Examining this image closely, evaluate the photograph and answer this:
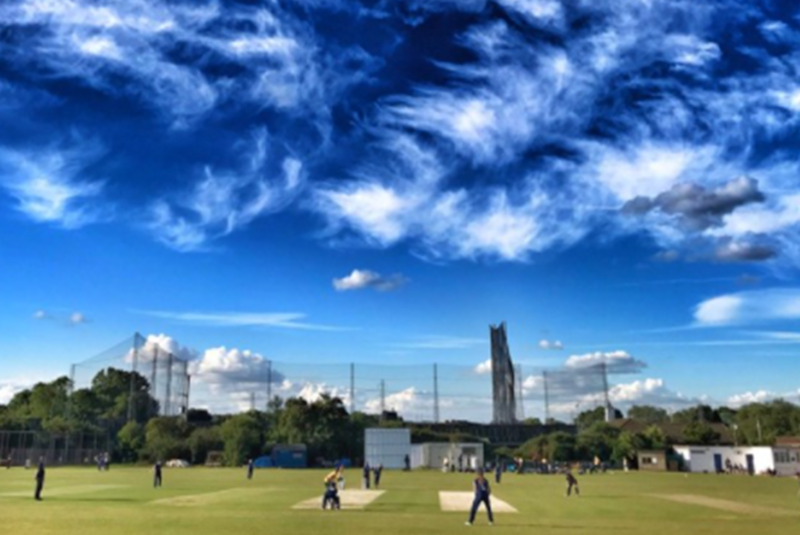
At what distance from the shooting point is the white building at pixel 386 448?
93875mm

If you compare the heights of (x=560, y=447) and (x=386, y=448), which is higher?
(x=386, y=448)

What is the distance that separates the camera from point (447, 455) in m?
90.8

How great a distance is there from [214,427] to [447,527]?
302 ft

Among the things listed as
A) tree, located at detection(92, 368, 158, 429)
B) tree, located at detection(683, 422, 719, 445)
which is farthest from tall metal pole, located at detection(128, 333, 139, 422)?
tree, located at detection(683, 422, 719, 445)

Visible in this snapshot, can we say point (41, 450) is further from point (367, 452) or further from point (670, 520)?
point (670, 520)

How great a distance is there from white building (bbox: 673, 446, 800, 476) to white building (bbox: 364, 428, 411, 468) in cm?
3745

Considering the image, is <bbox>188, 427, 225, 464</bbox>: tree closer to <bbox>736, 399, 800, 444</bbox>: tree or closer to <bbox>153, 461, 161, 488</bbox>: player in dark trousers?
<bbox>153, 461, 161, 488</bbox>: player in dark trousers

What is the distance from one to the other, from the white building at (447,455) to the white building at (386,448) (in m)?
1.37

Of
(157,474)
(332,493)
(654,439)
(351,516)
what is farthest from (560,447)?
(351,516)

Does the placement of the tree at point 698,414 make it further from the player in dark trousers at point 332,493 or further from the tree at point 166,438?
the player in dark trousers at point 332,493

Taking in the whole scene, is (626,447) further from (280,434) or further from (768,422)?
(280,434)

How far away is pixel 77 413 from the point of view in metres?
120

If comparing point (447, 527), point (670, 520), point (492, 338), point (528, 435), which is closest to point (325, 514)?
point (447, 527)

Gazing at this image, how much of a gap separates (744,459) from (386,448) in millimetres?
45654
